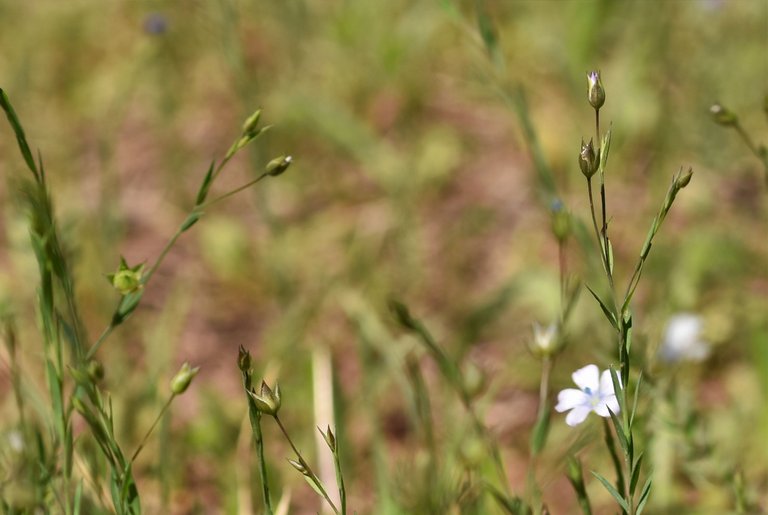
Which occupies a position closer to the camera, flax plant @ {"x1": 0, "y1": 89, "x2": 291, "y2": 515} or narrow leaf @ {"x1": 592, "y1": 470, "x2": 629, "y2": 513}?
narrow leaf @ {"x1": 592, "y1": 470, "x2": 629, "y2": 513}

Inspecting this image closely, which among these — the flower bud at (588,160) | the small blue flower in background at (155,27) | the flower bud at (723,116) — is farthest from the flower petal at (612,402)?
the small blue flower in background at (155,27)

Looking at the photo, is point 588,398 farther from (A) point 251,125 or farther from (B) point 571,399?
(A) point 251,125

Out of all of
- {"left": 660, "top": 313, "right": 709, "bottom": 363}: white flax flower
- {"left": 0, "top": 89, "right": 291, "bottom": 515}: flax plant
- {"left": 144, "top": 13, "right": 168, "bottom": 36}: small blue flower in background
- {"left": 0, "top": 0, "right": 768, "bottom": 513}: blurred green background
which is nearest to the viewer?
{"left": 0, "top": 89, "right": 291, "bottom": 515}: flax plant

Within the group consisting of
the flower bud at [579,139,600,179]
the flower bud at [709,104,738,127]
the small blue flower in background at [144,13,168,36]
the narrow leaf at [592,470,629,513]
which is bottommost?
the narrow leaf at [592,470,629,513]

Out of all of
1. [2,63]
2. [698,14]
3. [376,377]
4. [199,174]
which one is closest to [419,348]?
[376,377]

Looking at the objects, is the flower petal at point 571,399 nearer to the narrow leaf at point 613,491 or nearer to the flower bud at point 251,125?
the narrow leaf at point 613,491

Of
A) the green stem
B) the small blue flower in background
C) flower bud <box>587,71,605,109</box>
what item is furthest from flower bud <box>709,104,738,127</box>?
the small blue flower in background

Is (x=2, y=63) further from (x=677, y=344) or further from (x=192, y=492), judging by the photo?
(x=677, y=344)

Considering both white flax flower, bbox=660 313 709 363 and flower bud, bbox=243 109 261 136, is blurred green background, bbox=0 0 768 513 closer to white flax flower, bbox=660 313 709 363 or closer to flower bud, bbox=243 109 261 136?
white flax flower, bbox=660 313 709 363
